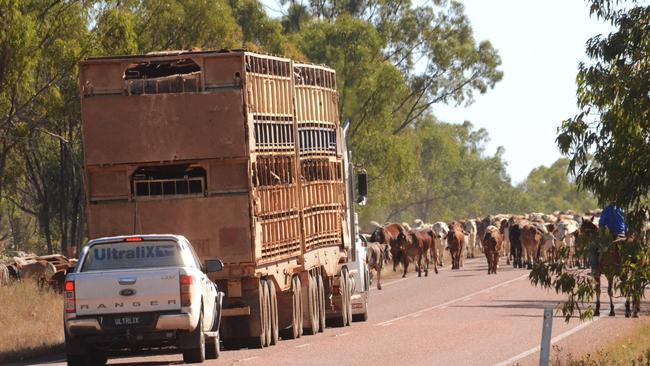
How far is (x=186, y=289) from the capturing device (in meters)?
21.3

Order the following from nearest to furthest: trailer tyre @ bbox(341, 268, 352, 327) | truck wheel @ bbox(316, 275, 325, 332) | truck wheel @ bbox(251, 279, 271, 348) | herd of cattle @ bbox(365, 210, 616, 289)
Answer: truck wheel @ bbox(251, 279, 271, 348) < truck wheel @ bbox(316, 275, 325, 332) < trailer tyre @ bbox(341, 268, 352, 327) < herd of cattle @ bbox(365, 210, 616, 289)

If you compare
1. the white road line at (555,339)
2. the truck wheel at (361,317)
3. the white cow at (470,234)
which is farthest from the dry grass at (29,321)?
the white cow at (470,234)

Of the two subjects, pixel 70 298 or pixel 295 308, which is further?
pixel 295 308

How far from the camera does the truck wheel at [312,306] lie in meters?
29.7

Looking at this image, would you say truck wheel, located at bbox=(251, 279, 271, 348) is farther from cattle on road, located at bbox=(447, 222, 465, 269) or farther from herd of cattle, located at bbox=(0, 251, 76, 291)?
cattle on road, located at bbox=(447, 222, 465, 269)

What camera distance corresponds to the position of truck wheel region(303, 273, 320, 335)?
1169 inches

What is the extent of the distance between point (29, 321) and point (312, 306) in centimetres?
553

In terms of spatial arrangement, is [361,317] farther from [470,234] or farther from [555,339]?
[470,234]

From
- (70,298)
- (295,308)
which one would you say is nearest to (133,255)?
(70,298)

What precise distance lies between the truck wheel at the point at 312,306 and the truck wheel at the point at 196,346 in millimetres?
7577

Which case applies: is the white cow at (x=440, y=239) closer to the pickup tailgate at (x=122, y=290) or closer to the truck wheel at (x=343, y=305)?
the truck wheel at (x=343, y=305)

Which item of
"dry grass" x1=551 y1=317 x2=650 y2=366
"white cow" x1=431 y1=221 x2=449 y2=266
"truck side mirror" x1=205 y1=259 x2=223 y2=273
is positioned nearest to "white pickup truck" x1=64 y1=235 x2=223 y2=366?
"truck side mirror" x1=205 y1=259 x2=223 y2=273

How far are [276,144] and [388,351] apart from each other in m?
4.80

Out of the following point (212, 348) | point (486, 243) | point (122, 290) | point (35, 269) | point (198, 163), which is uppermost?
point (198, 163)
